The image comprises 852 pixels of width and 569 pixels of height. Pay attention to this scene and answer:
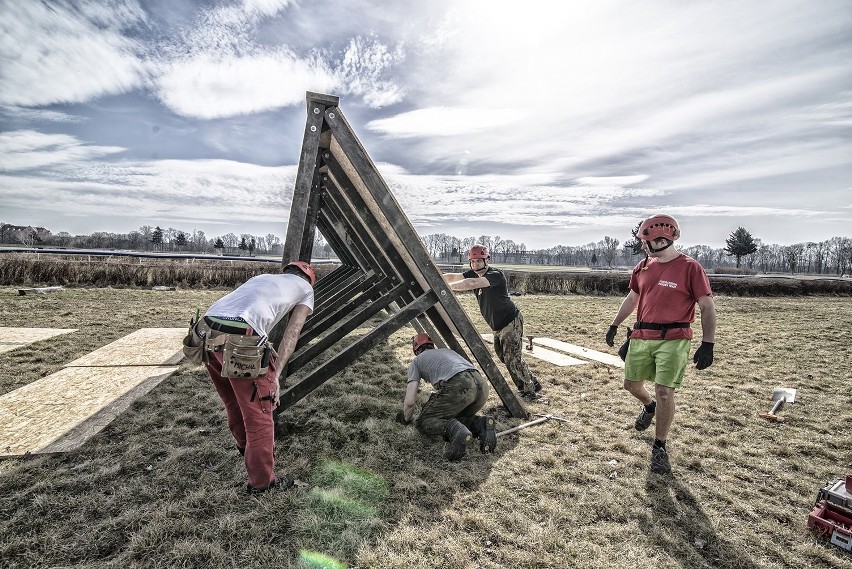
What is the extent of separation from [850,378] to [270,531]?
8.26 meters

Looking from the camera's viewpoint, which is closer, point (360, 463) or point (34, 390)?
point (360, 463)

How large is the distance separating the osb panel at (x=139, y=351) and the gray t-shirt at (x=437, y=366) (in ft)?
13.1

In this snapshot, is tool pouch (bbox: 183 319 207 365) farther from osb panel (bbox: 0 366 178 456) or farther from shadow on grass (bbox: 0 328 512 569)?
osb panel (bbox: 0 366 178 456)

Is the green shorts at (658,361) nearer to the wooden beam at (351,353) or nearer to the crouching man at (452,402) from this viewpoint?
the crouching man at (452,402)

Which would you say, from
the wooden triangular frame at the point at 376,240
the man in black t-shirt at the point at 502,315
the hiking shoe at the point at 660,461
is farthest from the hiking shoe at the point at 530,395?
the hiking shoe at the point at 660,461

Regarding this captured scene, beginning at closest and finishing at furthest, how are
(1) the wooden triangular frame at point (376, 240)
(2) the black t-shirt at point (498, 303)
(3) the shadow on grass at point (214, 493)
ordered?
1. (3) the shadow on grass at point (214, 493)
2. (1) the wooden triangular frame at point (376, 240)
3. (2) the black t-shirt at point (498, 303)

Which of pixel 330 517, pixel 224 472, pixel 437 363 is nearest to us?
pixel 330 517

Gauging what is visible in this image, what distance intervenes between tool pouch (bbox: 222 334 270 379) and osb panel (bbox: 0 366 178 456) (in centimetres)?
200

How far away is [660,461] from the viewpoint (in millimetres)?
3254

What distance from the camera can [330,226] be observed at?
25.2 feet

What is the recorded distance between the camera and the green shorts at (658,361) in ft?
10.5

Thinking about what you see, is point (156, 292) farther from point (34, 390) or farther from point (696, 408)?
point (696, 408)

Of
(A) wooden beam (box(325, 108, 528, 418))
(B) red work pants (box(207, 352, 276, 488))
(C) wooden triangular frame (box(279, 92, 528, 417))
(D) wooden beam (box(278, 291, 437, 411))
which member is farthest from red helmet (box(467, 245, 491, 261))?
(B) red work pants (box(207, 352, 276, 488))

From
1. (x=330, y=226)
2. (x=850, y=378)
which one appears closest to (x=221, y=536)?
(x=330, y=226)
